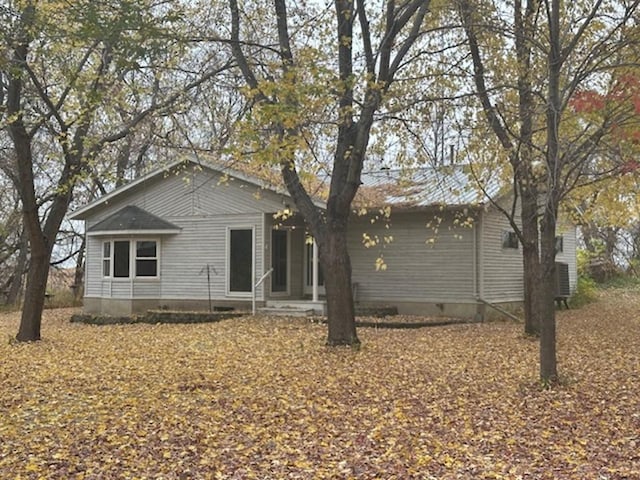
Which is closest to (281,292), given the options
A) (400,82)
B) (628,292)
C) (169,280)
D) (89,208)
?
(169,280)

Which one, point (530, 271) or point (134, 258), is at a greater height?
point (134, 258)

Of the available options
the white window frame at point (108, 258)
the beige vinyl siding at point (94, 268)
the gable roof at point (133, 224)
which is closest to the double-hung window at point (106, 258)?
the white window frame at point (108, 258)

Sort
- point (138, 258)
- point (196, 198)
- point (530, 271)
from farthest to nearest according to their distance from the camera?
point (138, 258), point (196, 198), point (530, 271)

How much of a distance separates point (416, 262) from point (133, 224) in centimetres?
773

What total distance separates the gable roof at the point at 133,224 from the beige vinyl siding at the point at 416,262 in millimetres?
5213

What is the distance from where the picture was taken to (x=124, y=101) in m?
12.0

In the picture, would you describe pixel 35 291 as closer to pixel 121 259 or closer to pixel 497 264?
pixel 121 259

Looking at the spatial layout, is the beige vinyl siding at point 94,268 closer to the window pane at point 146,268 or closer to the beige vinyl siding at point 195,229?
the beige vinyl siding at point 195,229

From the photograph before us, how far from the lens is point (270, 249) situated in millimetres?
17250

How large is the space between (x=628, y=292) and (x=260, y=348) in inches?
741

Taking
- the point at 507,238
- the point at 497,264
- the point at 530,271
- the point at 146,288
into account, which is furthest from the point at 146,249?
the point at 530,271

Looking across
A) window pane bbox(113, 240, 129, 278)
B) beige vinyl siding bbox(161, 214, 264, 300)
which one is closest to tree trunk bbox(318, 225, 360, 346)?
beige vinyl siding bbox(161, 214, 264, 300)

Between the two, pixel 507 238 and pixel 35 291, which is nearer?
pixel 35 291

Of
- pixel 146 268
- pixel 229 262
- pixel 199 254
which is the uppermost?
pixel 199 254
